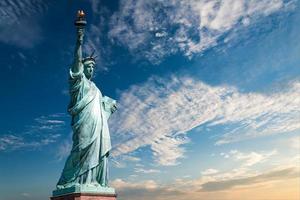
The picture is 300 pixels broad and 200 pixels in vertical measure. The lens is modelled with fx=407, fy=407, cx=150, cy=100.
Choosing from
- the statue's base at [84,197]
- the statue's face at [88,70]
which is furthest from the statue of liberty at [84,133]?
the statue's base at [84,197]

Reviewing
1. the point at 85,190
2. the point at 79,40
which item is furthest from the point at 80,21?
the point at 85,190

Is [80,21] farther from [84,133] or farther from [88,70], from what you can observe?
[84,133]

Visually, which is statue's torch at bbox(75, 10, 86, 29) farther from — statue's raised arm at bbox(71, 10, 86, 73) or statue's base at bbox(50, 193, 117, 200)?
statue's base at bbox(50, 193, 117, 200)

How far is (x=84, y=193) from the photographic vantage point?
17250mm

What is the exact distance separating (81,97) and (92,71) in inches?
65.3

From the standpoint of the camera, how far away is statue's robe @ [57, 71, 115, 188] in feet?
60.0

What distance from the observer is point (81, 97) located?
63.4 ft

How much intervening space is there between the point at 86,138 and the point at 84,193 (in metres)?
2.59

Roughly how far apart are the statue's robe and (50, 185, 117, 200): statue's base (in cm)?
37

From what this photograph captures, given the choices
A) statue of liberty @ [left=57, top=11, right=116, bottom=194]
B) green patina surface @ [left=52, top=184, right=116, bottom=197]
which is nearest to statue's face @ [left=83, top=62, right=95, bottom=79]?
statue of liberty @ [left=57, top=11, right=116, bottom=194]

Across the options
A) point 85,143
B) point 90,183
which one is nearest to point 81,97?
point 85,143

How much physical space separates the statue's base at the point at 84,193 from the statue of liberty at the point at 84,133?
0.55 feet

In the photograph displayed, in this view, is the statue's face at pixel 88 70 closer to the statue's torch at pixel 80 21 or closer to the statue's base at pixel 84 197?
the statue's torch at pixel 80 21

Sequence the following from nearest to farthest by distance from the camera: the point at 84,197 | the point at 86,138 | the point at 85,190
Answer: the point at 84,197
the point at 85,190
the point at 86,138
